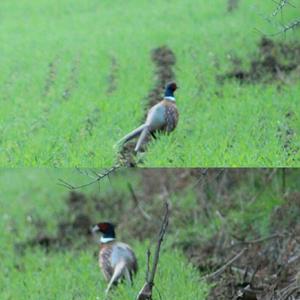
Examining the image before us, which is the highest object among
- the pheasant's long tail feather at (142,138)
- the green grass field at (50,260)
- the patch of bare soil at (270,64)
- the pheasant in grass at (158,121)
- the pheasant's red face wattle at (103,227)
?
the patch of bare soil at (270,64)

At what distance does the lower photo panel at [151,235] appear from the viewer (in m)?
6.29

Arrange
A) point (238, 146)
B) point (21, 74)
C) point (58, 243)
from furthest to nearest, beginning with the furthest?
point (58, 243)
point (21, 74)
point (238, 146)

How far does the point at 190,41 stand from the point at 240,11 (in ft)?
1.37

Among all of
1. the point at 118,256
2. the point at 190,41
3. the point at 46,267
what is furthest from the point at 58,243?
the point at 190,41

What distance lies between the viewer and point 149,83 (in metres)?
6.75

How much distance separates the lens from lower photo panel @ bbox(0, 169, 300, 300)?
6.29 m

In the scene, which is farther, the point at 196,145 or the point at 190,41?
the point at 190,41

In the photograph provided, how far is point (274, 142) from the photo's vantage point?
6.18m

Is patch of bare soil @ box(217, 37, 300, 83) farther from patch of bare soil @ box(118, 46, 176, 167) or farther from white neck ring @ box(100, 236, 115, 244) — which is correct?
white neck ring @ box(100, 236, 115, 244)

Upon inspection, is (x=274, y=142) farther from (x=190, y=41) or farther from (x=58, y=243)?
(x=58, y=243)

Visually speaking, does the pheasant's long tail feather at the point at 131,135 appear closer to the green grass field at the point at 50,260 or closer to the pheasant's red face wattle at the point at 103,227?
the green grass field at the point at 50,260

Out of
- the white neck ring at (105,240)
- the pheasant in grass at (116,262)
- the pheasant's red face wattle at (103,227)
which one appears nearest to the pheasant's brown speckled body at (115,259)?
the pheasant in grass at (116,262)

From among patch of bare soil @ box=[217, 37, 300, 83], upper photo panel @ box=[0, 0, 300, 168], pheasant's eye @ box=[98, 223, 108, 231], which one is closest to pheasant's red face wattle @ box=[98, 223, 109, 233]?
pheasant's eye @ box=[98, 223, 108, 231]

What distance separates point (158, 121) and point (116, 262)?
0.89 m
